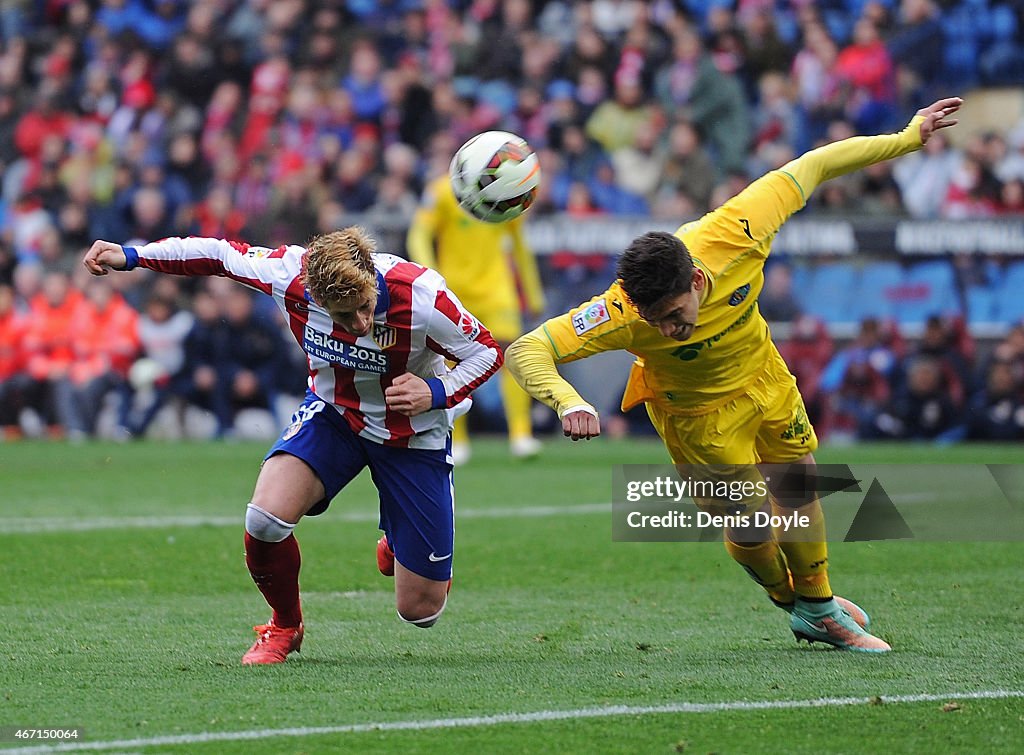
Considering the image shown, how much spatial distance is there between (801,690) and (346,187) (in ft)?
43.2

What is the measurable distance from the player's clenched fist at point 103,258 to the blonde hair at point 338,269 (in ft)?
2.54

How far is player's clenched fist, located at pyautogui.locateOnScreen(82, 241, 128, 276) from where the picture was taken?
5719 millimetres

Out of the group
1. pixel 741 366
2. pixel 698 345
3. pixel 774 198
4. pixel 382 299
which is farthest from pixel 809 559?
pixel 382 299

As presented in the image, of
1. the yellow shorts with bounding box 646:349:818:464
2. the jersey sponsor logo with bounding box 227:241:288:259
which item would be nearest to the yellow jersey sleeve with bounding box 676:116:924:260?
the yellow shorts with bounding box 646:349:818:464

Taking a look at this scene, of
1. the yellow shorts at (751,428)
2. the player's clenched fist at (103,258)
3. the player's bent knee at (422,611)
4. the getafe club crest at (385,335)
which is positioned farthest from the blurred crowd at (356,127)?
the player's clenched fist at (103,258)

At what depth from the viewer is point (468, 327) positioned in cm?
574

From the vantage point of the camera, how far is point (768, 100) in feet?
58.4

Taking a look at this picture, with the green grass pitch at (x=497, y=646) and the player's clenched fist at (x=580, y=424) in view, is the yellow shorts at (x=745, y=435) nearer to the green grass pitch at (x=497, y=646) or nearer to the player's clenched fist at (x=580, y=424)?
the green grass pitch at (x=497, y=646)

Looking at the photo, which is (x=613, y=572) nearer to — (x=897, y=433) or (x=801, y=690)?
(x=801, y=690)

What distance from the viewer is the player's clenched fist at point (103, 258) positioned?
5719 mm

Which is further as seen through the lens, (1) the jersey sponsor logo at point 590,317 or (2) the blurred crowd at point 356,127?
(2) the blurred crowd at point 356,127

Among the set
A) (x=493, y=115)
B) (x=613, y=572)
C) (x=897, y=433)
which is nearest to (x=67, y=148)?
(x=493, y=115)

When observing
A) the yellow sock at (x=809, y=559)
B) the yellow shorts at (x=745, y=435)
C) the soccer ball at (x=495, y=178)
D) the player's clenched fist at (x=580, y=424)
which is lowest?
the yellow sock at (x=809, y=559)

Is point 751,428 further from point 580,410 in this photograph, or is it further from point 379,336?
point 379,336
